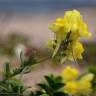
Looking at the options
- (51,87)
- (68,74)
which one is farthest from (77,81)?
(51,87)

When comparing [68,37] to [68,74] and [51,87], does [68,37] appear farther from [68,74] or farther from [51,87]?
[68,74]

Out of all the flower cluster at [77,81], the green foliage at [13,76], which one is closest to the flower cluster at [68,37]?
the green foliage at [13,76]

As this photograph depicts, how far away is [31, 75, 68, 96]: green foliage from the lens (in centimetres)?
88

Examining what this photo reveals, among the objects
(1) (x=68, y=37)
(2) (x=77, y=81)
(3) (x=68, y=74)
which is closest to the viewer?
(1) (x=68, y=37)

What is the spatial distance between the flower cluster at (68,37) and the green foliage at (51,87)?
71 mm

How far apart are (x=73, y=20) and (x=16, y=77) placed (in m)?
0.14

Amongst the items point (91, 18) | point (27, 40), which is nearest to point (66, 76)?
point (27, 40)

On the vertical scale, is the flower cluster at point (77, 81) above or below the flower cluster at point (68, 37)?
below

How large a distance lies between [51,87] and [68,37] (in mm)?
112

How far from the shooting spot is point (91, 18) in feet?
18.5

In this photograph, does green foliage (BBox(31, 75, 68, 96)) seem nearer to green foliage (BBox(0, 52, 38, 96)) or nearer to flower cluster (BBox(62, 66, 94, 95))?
green foliage (BBox(0, 52, 38, 96))

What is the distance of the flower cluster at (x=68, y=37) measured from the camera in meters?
0.83

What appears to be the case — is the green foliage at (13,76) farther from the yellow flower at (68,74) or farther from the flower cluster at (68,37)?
the yellow flower at (68,74)

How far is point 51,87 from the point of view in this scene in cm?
90
